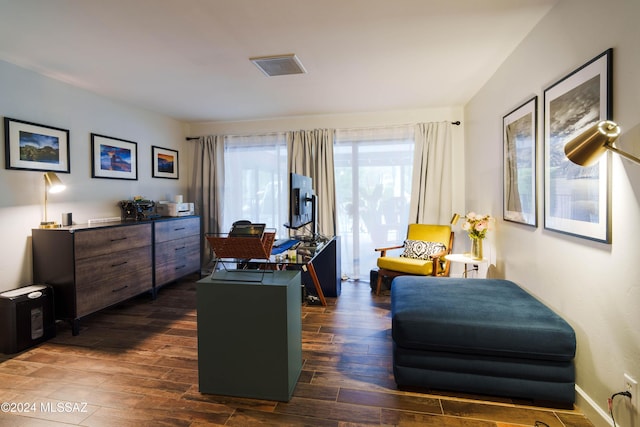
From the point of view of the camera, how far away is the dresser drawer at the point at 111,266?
3.06 meters

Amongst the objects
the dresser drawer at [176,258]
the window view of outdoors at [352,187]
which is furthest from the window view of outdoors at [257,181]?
the dresser drawer at [176,258]

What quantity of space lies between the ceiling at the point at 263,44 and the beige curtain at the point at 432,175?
2.00 feet

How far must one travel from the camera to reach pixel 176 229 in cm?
438

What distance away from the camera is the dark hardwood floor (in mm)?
1856

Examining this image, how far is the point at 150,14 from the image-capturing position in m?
2.16

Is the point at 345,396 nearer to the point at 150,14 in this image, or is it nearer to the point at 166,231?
the point at 150,14

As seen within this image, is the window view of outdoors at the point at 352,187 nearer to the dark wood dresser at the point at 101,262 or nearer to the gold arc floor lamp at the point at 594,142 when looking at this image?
the dark wood dresser at the point at 101,262

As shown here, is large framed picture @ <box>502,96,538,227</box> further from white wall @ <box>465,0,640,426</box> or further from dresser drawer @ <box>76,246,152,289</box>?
dresser drawer @ <box>76,246,152,289</box>

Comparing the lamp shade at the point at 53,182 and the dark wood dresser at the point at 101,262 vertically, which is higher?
the lamp shade at the point at 53,182

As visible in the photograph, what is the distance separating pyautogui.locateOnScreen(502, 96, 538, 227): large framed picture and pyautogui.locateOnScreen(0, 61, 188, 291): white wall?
168 inches

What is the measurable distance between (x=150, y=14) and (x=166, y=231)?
2.67 m

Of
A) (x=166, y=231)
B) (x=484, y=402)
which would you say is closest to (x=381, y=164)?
(x=166, y=231)

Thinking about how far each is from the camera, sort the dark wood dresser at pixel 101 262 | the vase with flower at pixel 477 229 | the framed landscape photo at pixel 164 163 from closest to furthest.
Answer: the dark wood dresser at pixel 101 262 < the vase with flower at pixel 477 229 < the framed landscape photo at pixel 164 163

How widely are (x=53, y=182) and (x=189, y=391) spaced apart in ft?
7.94
